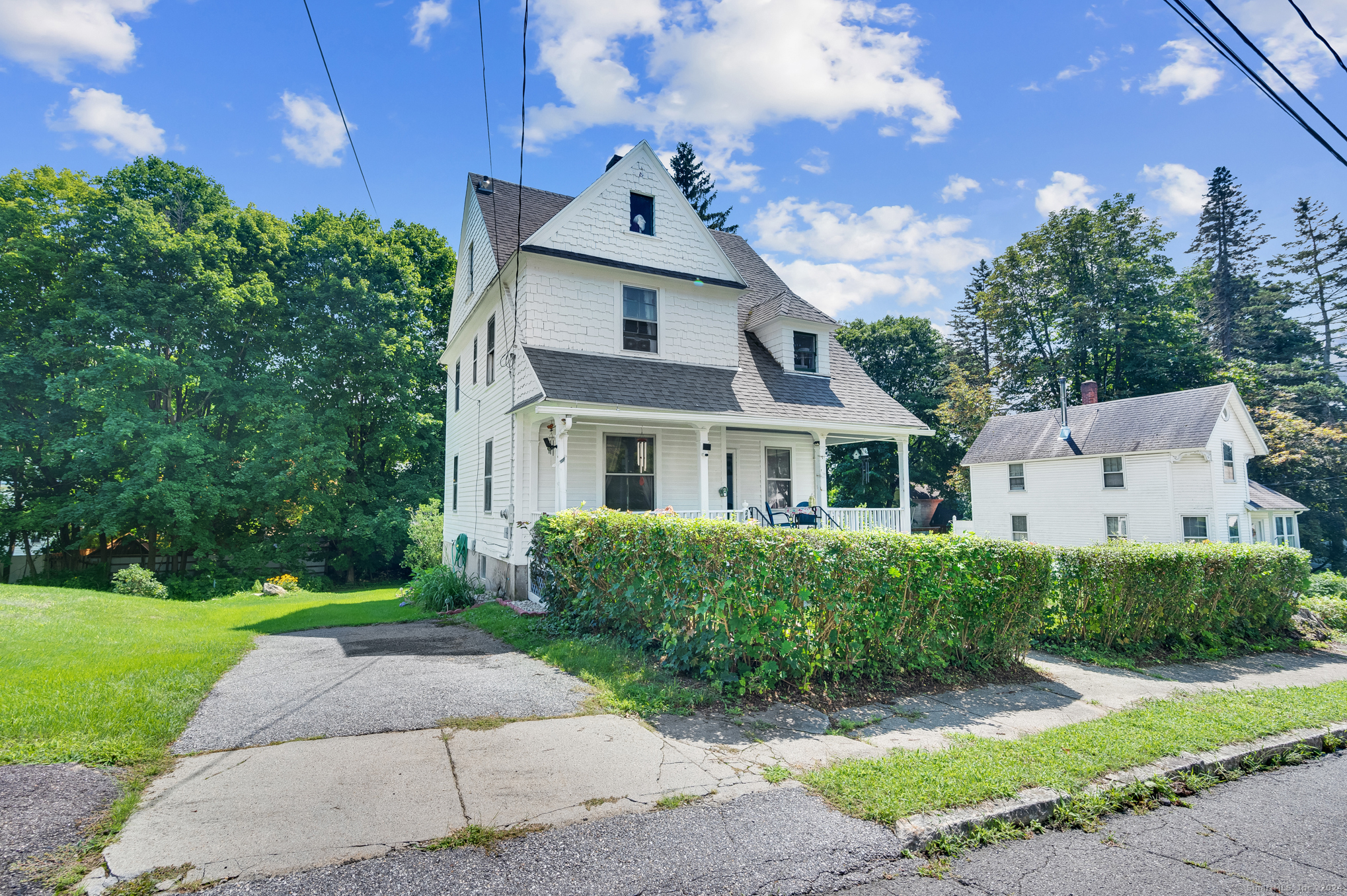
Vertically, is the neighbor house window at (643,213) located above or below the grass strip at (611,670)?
above

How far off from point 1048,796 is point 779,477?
11588 millimetres

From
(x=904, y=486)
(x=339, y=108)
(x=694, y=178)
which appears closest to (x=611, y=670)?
(x=339, y=108)

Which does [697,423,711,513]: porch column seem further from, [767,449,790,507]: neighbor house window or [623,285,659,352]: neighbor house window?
[767,449,790,507]: neighbor house window

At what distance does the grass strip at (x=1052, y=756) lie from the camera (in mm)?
3693

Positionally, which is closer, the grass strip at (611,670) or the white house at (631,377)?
the grass strip at (611,670)

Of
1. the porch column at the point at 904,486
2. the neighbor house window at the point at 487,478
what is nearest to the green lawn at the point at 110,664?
the neighbor house window at the point at 487,478

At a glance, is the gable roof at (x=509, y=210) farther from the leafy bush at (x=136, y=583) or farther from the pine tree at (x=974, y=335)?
the pine tree at (x=974, y=335)

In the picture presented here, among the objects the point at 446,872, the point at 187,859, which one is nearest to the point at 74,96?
the point at 187,859

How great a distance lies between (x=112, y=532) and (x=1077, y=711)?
26552mm

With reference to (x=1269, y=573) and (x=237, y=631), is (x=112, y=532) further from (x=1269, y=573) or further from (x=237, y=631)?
(x=1269, y=573)

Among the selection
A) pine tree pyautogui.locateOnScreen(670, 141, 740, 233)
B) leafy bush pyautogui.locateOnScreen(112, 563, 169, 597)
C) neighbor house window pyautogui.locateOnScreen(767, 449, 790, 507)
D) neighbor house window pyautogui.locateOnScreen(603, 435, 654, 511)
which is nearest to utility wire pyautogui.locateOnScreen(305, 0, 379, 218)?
neighbor house window pyautogui.locateOnScreen(603, 435, 654, 511)

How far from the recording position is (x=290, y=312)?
25.6 m

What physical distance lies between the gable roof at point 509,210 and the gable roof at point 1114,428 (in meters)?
Answer: 23.4

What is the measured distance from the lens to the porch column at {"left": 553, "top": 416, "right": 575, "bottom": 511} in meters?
11.1
